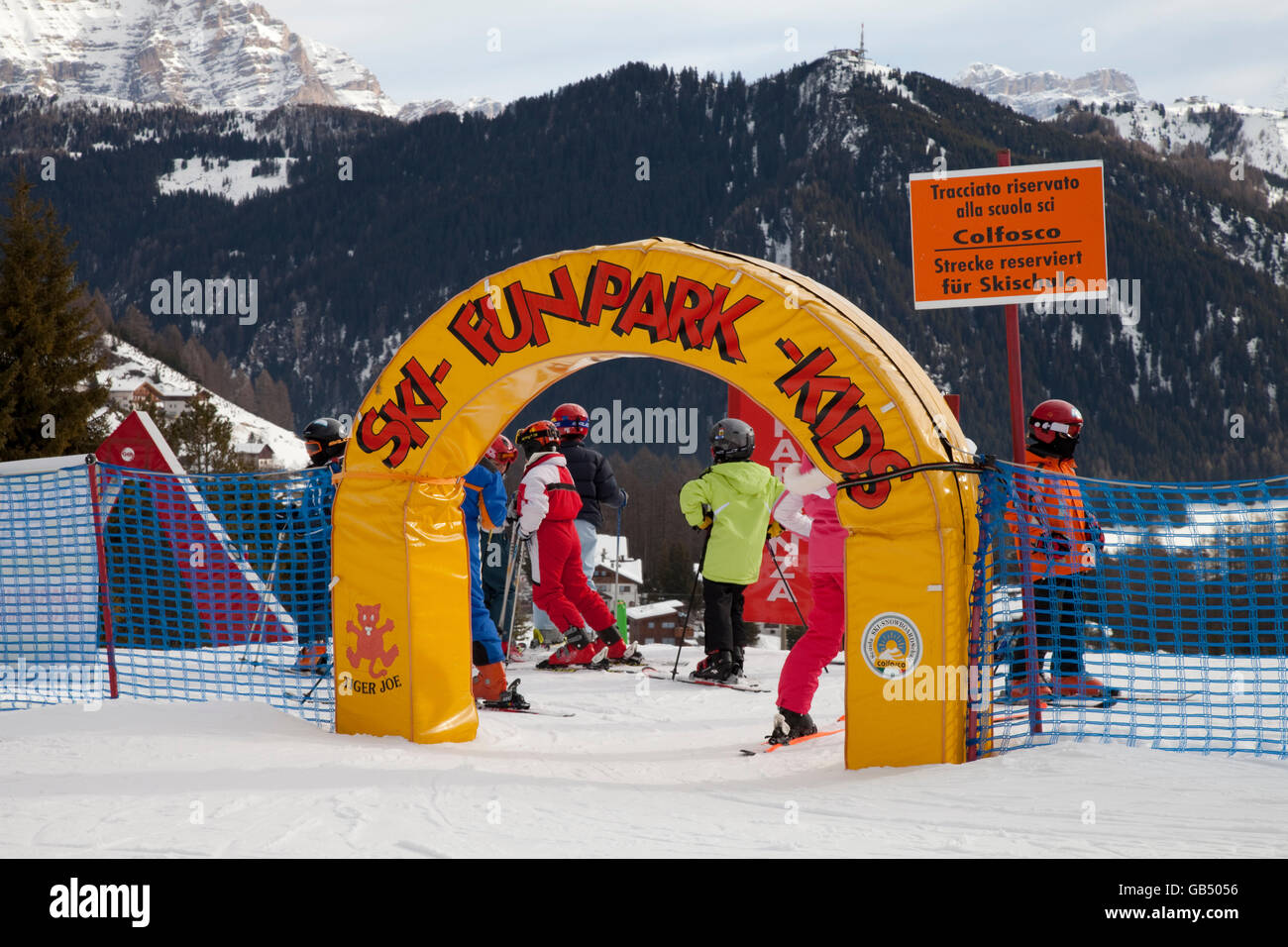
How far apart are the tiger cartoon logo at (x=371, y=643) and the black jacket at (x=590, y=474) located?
3530 mm

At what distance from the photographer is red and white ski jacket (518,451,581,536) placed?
26.7 ft

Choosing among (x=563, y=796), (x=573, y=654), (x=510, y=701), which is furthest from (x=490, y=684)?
(x=563, y=796)

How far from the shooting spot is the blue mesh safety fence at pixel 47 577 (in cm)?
739

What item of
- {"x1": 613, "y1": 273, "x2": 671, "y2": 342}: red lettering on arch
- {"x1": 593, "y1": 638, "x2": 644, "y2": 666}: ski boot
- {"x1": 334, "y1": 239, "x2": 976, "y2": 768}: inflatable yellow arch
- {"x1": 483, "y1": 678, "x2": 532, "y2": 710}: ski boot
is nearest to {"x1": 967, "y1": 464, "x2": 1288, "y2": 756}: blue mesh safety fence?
{"x1": 334, "y1": 239, "x2": 976, "y2": 768}: inflatable yellow arch

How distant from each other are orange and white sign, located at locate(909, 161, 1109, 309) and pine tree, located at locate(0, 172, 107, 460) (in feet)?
73.3

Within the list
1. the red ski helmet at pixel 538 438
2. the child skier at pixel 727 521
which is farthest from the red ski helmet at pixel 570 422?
the child skier at pixel 727 521

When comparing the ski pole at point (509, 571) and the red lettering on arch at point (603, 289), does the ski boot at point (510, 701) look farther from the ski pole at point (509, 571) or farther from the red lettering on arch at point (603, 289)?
the ski pole at point (509, 571)

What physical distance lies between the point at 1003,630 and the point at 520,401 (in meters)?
2.81

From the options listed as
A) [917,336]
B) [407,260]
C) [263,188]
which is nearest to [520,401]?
[917,336]

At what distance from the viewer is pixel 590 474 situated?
9344mm

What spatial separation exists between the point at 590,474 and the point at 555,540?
1.15 meters

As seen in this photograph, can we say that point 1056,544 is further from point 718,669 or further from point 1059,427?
point 718,669

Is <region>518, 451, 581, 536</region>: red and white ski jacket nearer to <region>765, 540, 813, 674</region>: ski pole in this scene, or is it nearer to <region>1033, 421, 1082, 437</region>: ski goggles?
<region>765, 540, 813, 674</region>: ski pole

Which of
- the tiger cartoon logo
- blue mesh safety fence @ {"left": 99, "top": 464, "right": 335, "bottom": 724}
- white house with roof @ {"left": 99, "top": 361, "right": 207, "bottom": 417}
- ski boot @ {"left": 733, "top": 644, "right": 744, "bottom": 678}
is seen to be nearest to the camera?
the tiger cartoon logo
